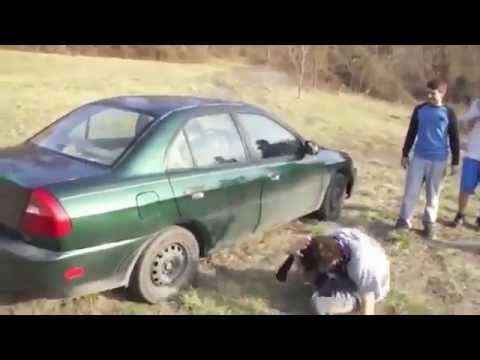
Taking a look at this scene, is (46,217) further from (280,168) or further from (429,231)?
(429,231)

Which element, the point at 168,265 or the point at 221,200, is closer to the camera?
the point at 168,265

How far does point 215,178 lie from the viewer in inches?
176

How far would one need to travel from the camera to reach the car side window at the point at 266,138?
4.95 meters

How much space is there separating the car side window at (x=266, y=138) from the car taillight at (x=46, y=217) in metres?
1.89

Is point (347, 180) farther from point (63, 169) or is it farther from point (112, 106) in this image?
point (63, 169)

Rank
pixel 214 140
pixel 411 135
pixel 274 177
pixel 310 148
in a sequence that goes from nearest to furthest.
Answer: pixel 214 140
pixel 274 177
pixel 310 148
pixel 411 135

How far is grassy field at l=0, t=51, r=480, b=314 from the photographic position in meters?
4.46

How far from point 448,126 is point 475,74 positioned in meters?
19.0

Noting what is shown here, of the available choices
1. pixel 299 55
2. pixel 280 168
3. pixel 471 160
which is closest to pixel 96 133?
pixel 280 168

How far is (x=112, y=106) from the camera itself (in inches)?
183

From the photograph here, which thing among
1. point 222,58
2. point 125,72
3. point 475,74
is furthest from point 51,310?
point 222,58

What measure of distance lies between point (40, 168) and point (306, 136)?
374 inches

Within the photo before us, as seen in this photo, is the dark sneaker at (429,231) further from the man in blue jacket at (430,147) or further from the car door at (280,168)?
the car door at (280,168)

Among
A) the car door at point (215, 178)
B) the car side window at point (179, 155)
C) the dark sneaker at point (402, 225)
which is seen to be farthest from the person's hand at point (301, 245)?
the dark sneaker at point (402, 225)
